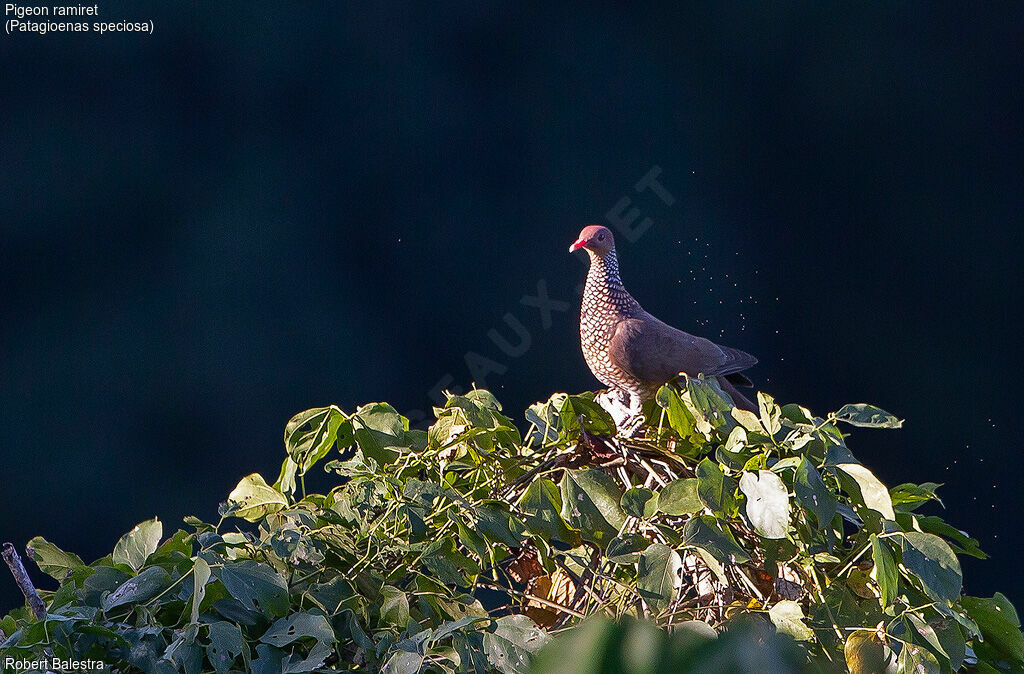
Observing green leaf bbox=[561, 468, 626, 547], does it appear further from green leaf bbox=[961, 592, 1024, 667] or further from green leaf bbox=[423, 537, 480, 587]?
green leaf bbox=[961, 592, 1024, 667]

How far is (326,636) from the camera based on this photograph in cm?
51

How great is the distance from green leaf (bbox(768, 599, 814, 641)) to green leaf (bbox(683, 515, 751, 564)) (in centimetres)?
3

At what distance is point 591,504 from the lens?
59 centimetres

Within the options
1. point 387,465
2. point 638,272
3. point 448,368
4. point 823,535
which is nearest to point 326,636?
point 387,465

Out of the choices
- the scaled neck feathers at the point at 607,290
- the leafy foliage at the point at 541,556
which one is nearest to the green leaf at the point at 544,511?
the leafy foliage at the point at 541,556

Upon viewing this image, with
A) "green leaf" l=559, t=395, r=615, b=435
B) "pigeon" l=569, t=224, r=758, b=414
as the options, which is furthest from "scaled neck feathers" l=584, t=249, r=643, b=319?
"green leaf" l=559, t=395, r=615, b=435

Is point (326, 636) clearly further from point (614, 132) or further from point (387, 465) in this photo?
point (614, 132)

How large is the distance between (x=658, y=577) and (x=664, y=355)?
0.38 meters

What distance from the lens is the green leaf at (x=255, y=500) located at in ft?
2.11

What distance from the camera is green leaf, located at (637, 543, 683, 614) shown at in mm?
518

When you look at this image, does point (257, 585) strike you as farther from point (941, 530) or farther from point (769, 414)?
point (941, 530)

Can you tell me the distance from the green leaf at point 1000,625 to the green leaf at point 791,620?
0.14 meters

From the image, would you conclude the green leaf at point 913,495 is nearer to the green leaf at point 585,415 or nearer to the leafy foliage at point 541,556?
the leafy foliage at point 541,556

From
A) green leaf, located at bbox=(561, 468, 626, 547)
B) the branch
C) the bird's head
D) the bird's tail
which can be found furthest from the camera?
the bird's head
